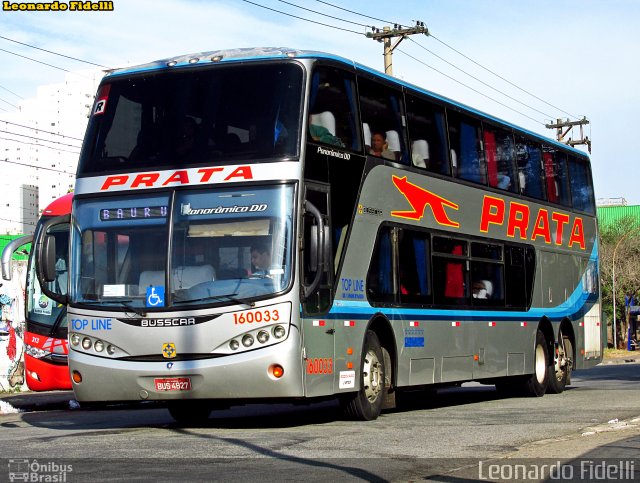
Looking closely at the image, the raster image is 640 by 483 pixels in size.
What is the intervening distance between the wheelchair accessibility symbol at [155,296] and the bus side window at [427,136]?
472 cm

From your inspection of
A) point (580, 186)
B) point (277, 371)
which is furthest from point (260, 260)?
point (580, 186)

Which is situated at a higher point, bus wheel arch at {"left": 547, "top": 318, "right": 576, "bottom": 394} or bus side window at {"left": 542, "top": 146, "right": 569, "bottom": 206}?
bus side window at {"left": 542, "top": 146, "right": 569, "bottom": 206}

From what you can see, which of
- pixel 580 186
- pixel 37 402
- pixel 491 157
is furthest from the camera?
pixel 580 186

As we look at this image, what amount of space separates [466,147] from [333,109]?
4.74 m

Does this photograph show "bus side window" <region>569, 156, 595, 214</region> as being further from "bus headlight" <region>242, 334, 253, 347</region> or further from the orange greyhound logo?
"bus headlight" <region>242, 334, 253, 347</region>

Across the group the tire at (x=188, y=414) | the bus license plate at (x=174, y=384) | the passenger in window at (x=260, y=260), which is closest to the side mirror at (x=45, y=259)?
the bus license plate at (x=174, y=384)

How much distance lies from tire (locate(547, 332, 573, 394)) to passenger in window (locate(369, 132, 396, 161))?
787cm

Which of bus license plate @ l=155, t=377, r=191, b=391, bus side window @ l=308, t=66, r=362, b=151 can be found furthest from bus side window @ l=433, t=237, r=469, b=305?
bus license plate @ l=155, t=377, r=191, b=391

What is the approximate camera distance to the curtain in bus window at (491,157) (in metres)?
19.1

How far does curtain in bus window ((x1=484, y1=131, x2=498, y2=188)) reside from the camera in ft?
62.5

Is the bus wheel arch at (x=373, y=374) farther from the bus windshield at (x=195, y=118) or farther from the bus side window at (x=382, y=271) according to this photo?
the bus windshield at (x=195, y=118)

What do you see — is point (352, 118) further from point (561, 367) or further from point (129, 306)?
point (561, 367)

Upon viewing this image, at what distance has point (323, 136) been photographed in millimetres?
13633

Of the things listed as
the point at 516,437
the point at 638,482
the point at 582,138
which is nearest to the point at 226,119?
the point at 516,437
